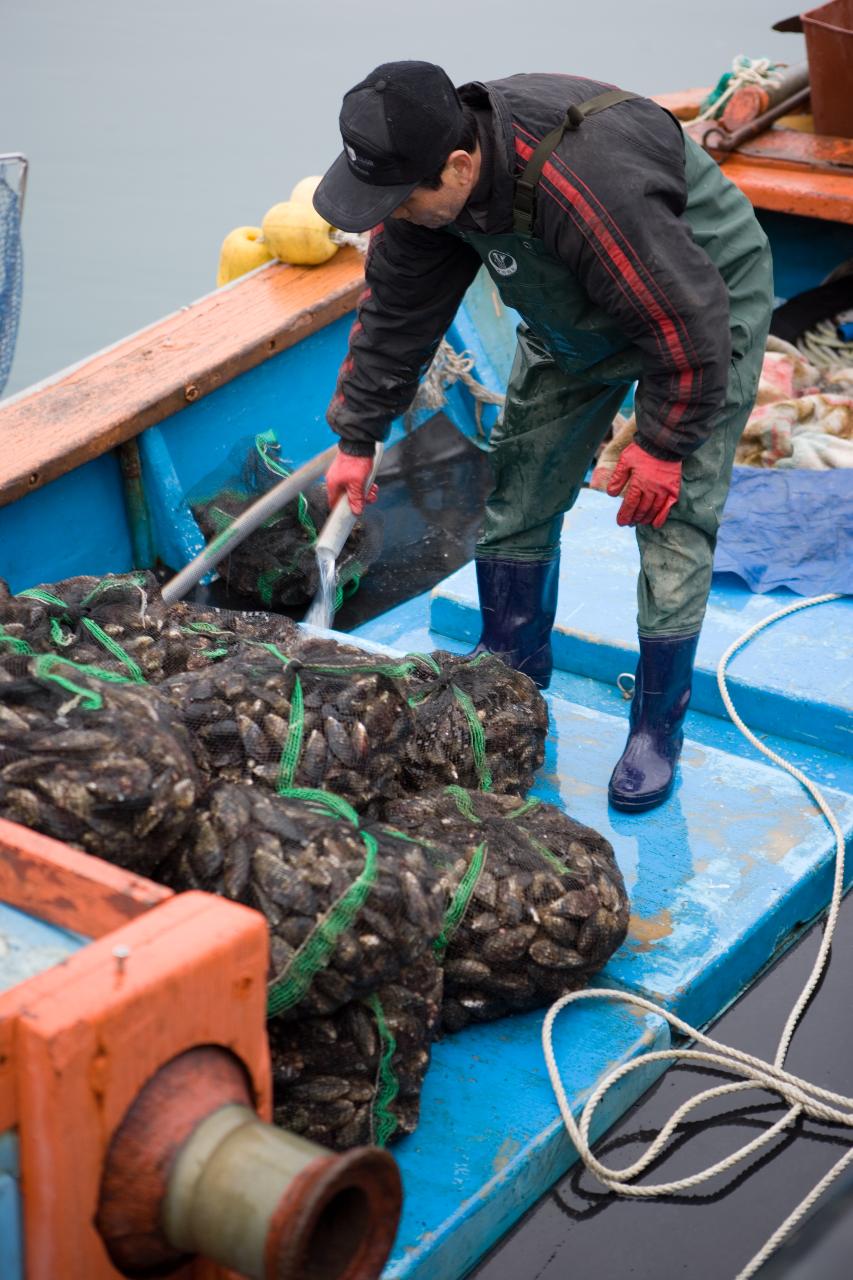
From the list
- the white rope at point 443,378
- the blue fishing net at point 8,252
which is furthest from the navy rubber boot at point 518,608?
the blue fishing net at point 8,252

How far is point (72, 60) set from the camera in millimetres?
10797

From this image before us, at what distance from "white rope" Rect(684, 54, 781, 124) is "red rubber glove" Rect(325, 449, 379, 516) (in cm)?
340

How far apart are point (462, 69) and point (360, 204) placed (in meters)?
8.17

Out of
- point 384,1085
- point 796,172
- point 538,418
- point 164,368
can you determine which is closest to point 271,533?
point 164,368

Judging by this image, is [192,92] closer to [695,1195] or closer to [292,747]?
[292,747]

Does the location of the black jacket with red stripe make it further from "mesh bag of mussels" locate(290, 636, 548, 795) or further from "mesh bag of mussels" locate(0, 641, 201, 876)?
"mesh bag of mussels" locate(0, 641, 201, 876)

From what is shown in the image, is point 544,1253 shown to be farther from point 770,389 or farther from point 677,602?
point 770,389

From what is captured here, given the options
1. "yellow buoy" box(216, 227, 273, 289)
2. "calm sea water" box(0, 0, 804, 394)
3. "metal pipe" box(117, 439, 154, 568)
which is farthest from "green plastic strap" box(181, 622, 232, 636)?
"calm sea water" box(0, 0, 804, 394)

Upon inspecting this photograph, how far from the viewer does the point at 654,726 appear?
3021 millimetres

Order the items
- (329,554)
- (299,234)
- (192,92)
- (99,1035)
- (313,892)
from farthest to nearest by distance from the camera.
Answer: (192,92), (299,234), (329,554), (313,892), (99,1035)

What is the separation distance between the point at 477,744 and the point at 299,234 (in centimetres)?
267

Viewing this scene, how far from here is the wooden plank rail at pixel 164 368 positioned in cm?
383

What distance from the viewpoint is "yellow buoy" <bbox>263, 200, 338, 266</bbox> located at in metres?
4.79

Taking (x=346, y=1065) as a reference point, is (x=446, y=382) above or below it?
below
